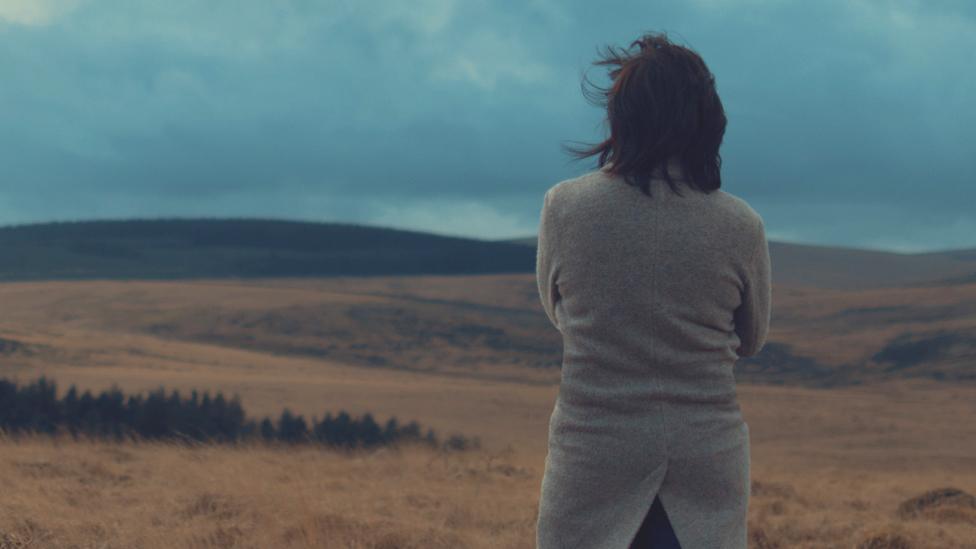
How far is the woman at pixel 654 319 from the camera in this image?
2.45 metres

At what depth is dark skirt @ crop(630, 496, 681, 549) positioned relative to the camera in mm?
2547

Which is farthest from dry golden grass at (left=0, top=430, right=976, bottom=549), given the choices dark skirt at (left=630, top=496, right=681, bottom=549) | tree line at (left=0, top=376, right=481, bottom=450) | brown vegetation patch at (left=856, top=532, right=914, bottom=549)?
tree line at (left=0, top=376, right=481, bottom=450)

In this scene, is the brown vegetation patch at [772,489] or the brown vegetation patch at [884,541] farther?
the brown vegetation patch at [772,489]

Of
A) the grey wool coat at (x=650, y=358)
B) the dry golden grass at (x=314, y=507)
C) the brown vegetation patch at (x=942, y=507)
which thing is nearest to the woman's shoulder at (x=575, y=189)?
the grey wool coat at (x=650, y=358)

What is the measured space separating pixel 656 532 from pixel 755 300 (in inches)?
22.1

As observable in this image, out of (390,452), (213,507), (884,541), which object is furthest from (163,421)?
(884,541)

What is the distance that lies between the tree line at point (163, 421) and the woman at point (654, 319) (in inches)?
489

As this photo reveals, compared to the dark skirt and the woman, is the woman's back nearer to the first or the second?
the woman

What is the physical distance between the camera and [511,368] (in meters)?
42.0

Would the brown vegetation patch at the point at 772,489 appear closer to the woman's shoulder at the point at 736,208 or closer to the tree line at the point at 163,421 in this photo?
the tree line at the point at 163,421

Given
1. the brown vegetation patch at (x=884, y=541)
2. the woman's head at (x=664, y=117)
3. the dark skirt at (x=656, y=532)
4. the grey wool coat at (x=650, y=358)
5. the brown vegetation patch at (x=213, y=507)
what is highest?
the woman's head at (x=664, y=117)

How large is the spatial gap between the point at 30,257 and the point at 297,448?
65.1 metres

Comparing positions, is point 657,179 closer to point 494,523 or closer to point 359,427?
point 494,523

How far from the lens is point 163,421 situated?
54.3 feet
